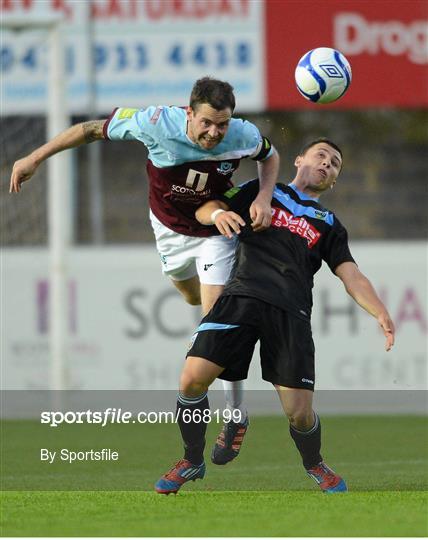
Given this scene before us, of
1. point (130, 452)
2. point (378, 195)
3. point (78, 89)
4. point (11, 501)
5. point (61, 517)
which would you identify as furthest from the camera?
point (378, 195)

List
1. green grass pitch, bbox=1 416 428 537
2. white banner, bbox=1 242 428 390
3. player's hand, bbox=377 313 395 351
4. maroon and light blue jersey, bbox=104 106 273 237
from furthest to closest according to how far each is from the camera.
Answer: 1. white banner, bbox=1 242 428 390
2. maroon and light blue jersey, bbox=104 106 273 237
3. player's hand, bbox=377 313 395 351
4. green grass pitch, bbox=1 416 428 537

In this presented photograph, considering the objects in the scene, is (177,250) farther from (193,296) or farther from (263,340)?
(263,340)

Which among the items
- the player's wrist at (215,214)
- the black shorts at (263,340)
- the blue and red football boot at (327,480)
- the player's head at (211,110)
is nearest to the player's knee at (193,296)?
the player's wrist at (215,214)

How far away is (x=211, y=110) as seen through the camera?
6699 mm

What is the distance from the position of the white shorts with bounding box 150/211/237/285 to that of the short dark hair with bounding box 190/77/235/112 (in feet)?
3.62

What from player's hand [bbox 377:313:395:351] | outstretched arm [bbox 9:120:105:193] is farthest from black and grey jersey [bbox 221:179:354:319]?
outstretched arm [bbox 9:120:105:193]

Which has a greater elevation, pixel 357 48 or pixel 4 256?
pixel 357 48

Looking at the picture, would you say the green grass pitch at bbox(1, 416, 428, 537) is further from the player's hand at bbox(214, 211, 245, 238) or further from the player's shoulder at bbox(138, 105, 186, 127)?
the player's shoulder at bbox(138, 105, 186, 127)

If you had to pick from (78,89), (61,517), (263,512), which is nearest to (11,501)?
(61,517)

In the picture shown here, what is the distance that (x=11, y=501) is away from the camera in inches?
258

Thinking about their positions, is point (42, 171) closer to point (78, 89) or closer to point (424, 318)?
point (78, 89)

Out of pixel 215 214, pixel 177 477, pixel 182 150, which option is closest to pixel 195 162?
pixel 182 150

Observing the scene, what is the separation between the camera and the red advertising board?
1628cm

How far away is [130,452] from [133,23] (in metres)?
8.18
